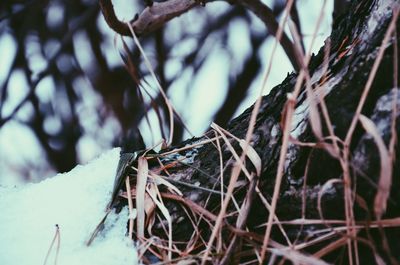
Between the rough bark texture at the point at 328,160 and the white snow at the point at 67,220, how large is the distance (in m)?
0.06

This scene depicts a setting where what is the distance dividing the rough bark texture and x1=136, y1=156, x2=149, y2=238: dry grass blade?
20mm

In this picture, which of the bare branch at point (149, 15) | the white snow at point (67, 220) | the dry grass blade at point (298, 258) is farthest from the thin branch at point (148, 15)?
the dry grass blade at point (298, 258)

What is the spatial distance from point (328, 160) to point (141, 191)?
0.24 meters

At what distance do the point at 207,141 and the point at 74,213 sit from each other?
0.21 m

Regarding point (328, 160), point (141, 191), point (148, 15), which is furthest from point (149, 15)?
point (328, 160)

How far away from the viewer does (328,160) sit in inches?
Result: 17.8

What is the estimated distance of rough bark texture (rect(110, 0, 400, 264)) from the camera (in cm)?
42

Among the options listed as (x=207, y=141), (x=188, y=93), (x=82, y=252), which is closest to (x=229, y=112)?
(x=188, y=93)

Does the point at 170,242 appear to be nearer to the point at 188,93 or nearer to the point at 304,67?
the point at 304,67

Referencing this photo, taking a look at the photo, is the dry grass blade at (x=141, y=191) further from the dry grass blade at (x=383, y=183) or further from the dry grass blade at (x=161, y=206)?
the dry grass blade at (x=383, y=183)

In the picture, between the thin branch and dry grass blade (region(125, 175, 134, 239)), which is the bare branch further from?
dry grass blade (region(125, 175, 134, 239))

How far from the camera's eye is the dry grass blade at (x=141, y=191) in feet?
1.75

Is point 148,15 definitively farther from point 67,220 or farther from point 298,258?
point 298,258

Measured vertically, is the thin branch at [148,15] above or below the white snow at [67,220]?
above
